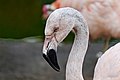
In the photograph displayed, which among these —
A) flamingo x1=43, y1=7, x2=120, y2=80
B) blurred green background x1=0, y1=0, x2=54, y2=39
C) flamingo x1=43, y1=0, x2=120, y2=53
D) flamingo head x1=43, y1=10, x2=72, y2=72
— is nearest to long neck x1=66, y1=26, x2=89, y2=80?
flamingo x1=43, y1=7, x2=120, y2=80

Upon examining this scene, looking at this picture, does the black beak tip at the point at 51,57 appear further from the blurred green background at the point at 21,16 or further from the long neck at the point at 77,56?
the blurred green background at the point at 21,16

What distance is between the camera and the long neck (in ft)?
9.46

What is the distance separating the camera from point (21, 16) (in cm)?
824

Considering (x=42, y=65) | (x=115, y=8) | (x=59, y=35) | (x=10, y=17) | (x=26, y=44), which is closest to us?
(x=59, y=35)

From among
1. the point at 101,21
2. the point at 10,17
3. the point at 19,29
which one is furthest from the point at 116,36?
the point at 10,17

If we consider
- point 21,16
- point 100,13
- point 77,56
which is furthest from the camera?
point 21,16

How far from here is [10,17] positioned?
8.20 metres

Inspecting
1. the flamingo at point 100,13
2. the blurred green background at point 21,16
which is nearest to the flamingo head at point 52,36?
the flamingo at point 100,13

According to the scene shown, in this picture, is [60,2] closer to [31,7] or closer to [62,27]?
[62,27]

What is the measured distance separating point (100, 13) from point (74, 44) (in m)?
1.81

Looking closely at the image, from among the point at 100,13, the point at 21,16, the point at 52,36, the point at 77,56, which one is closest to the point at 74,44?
the point at 77,56

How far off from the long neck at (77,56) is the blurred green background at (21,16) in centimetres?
452

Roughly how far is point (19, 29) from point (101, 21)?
3.11 metres

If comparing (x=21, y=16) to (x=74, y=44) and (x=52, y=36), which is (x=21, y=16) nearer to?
(x=74, y=44)
